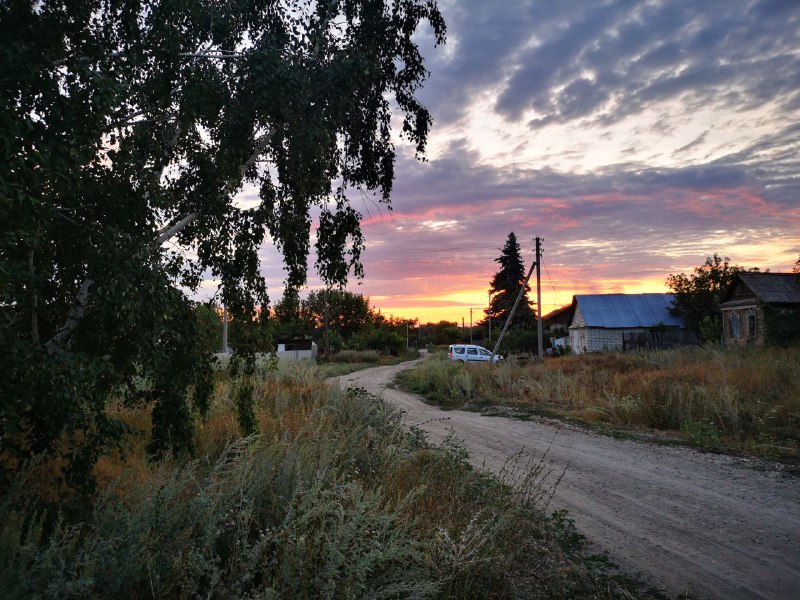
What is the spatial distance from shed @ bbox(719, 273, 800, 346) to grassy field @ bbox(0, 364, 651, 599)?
32501 mm

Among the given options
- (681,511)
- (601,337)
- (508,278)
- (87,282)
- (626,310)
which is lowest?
(681,511)

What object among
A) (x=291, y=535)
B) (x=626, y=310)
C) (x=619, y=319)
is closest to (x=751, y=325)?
(x=619, y=319)

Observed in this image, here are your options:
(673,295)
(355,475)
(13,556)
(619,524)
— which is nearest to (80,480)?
(13,556)

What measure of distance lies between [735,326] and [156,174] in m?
41.2

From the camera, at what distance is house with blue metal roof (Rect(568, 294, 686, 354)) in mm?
41531

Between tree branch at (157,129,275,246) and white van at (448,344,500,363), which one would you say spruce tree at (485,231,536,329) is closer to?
white van at (448,344,500,363)

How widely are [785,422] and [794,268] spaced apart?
31.9 m

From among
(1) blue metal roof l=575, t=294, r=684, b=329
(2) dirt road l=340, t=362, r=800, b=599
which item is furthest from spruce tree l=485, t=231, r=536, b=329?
(2) dirt road l=340, t=362, r=800, b=599

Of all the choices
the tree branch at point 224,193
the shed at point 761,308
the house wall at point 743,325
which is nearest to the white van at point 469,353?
the house wall at point 743,325

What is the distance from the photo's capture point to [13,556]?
2.75 m

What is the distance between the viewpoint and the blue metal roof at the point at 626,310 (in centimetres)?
4206

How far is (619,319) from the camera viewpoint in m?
42.3

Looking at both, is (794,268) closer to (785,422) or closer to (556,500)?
(785,422)

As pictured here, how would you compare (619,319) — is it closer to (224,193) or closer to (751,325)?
(751,325)
